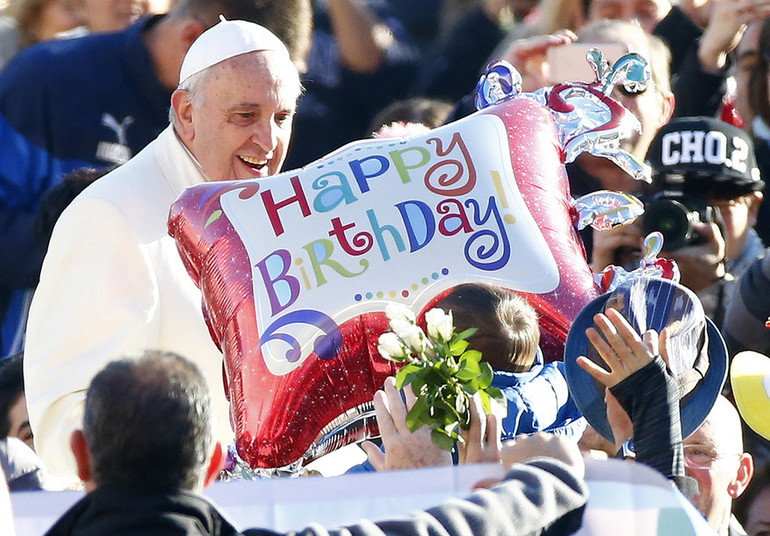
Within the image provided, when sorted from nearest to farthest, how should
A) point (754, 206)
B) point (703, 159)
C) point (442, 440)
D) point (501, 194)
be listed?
point (442, 440) < point (501, 194) < point (703, 159) < point (754, 206)

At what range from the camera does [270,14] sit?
4.33m

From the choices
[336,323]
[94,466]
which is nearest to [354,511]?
[94,466]

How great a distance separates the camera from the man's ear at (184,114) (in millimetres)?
3338

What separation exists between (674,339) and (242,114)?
1.11m

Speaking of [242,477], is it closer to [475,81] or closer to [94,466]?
[94,466]

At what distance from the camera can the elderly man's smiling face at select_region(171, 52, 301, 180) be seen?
325 cm

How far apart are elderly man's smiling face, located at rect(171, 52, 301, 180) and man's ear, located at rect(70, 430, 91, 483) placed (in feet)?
4.59

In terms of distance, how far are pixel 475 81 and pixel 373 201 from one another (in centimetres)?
226

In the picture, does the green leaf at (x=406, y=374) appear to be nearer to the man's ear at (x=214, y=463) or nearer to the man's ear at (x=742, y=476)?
the man's ear at (x=214, y=463)

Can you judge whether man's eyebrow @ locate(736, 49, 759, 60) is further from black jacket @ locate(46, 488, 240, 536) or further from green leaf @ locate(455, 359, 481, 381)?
black jacket @ locate(46, 488, 240, 536)

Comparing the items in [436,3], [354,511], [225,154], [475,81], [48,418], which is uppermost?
[436,3]

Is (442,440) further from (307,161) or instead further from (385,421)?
(307,161)

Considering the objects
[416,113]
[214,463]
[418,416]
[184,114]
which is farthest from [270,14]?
[214,463]

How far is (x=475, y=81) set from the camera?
498 centimetres
